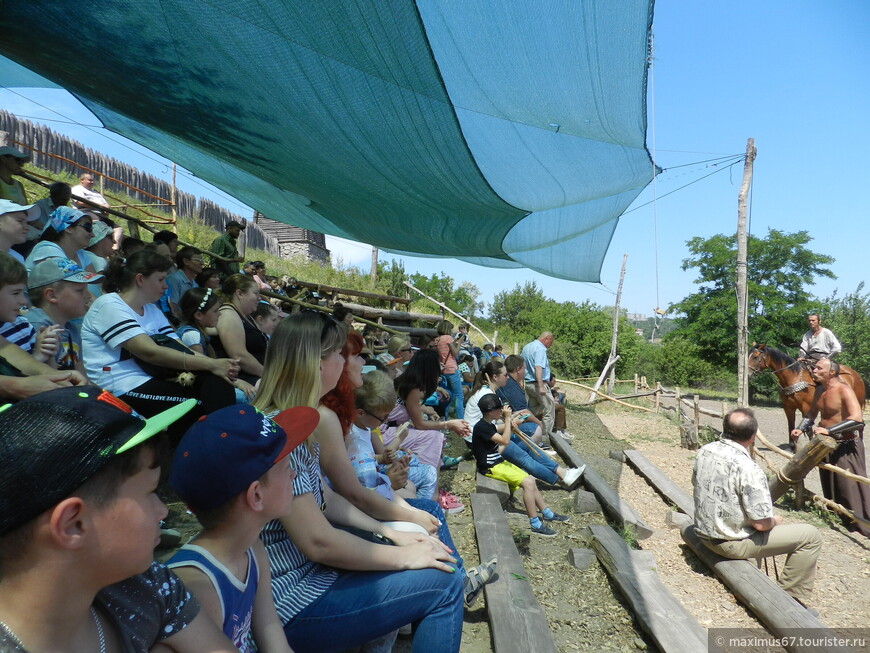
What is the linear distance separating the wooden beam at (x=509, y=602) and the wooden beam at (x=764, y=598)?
61.1 inches

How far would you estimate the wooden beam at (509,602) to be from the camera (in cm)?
252

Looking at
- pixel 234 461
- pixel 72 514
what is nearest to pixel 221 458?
Answer: pixel 234 461

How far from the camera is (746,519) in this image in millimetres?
4117

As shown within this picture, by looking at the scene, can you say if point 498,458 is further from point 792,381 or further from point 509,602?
point 792,381

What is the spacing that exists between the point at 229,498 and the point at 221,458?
11 cm

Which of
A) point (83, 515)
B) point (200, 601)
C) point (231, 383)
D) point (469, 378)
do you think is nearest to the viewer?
point (83, 515)

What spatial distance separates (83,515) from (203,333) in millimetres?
3200

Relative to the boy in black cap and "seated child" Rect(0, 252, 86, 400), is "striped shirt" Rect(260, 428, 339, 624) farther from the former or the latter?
"seated child" Rect(0, 252, 86, 400)

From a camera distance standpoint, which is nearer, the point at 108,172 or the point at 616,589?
the point at 616,589

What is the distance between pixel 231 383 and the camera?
3.11 meters

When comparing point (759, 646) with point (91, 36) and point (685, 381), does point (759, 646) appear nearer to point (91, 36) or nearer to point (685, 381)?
point (91, 36)

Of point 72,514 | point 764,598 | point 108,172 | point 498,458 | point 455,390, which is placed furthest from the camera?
point 108,172

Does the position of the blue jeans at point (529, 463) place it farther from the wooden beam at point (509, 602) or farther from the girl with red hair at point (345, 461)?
the girl with red hair at point (345, 461)

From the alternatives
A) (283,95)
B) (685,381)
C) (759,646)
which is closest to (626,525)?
(759,646)
